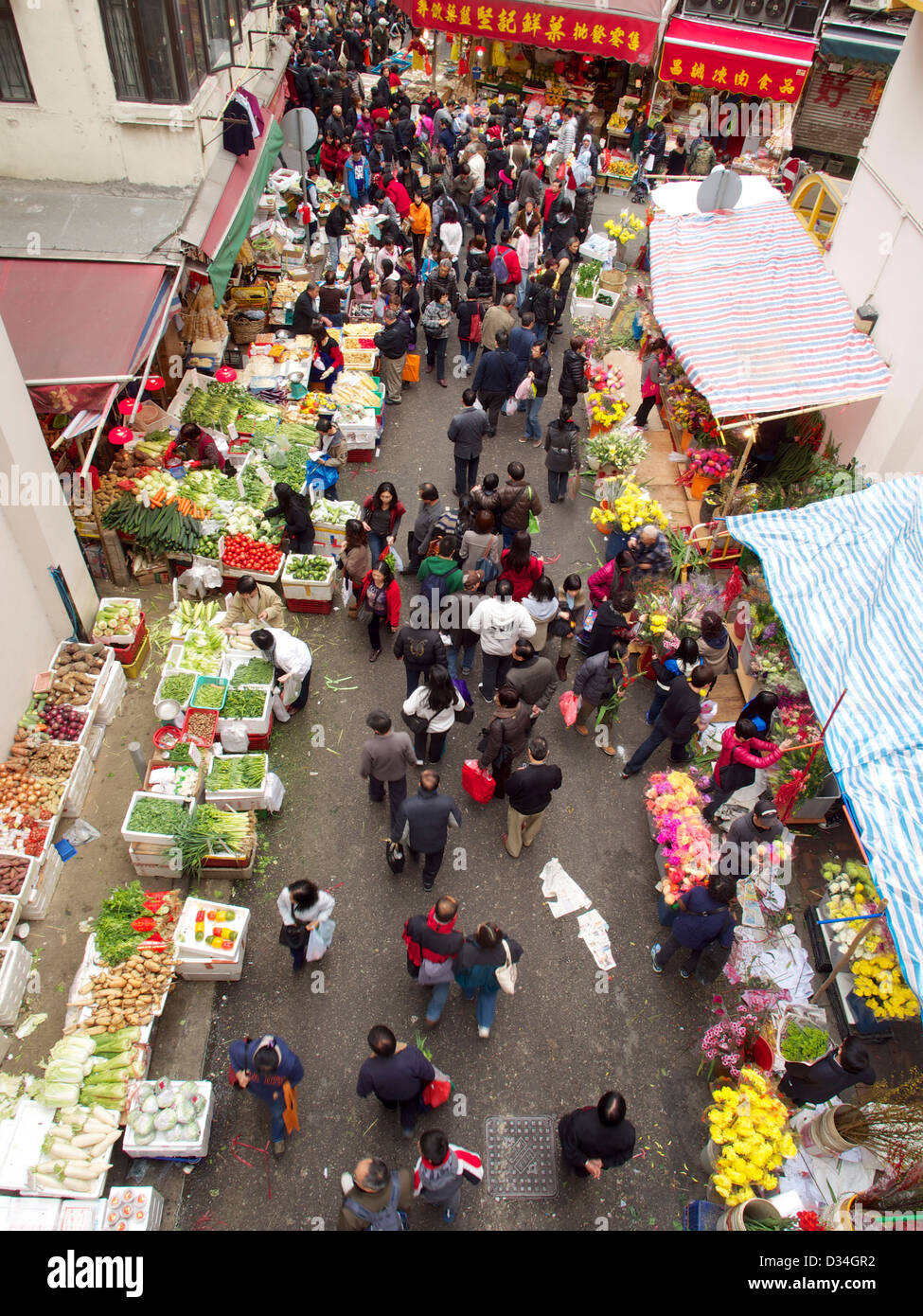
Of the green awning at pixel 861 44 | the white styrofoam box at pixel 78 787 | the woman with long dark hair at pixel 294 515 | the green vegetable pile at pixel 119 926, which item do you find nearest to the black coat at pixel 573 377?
the woman with long dark hair at pixel 294 515

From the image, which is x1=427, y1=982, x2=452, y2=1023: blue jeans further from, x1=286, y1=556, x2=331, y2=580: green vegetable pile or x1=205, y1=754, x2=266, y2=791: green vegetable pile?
x1=286, y1=556, x2=331, y2=580: green vegetable pile

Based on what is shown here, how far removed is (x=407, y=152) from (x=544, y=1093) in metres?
20.0

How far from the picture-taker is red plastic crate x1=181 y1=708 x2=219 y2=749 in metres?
7.99

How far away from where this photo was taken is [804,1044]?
21.7 feet

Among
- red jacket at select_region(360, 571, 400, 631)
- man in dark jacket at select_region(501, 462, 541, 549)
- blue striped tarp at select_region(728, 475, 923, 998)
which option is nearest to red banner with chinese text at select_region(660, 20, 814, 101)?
man in dark jacket at select_region(501, 462, 541, 549)

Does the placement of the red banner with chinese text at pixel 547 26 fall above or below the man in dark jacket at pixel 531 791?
above

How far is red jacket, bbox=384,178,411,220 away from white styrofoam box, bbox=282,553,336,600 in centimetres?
1016

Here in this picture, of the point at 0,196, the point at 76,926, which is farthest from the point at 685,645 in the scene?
the point at 0,196

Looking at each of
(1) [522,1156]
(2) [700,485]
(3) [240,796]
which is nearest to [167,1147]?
(1) [522,1156]

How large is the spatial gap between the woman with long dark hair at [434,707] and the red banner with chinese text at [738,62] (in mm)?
19987

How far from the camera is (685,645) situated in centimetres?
793

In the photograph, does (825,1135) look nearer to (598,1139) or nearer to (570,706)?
(598,1139)

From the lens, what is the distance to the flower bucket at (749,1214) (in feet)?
17.7

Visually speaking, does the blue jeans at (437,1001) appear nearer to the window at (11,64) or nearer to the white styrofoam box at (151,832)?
the white styrofoam box at (151,832)
